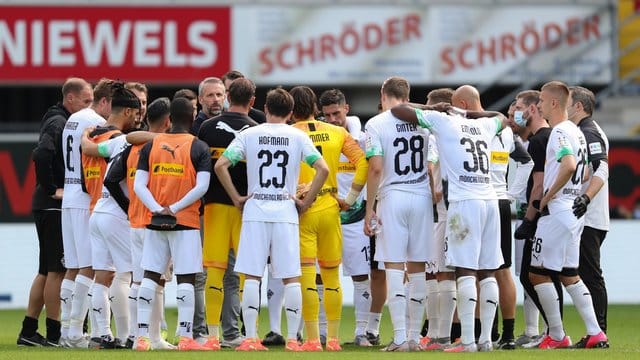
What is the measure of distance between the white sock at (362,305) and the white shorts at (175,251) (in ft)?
6.70

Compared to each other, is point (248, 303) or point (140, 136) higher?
point (140, 136)

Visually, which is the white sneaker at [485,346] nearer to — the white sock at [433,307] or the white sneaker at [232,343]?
the white sock at [433,307]

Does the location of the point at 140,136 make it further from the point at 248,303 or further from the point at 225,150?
the point at 248,303

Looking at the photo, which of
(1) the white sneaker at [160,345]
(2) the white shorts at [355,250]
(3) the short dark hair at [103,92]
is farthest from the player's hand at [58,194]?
(2) the white shorts at [355,250]

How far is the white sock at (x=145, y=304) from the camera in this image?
12133 millimetres

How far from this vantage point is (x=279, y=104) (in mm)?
12359

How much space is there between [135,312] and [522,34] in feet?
52.0

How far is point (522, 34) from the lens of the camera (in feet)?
88.3

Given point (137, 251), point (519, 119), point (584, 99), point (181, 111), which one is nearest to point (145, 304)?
point (137, 251)

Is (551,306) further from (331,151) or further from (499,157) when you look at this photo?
(331,151)

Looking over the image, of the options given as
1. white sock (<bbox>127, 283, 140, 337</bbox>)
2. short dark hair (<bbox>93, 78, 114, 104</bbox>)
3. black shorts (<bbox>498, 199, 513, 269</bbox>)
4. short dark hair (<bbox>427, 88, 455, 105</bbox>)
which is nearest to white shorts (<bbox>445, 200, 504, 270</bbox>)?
Result: black shorts (<bbox>498, 199, 513, 269</bbox>)

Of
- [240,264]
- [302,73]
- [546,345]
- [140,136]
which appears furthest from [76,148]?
[302,73]

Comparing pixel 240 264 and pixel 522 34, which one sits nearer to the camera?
pixel 240 264

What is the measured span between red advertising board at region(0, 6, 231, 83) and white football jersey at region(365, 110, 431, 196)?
1378 centimetres
